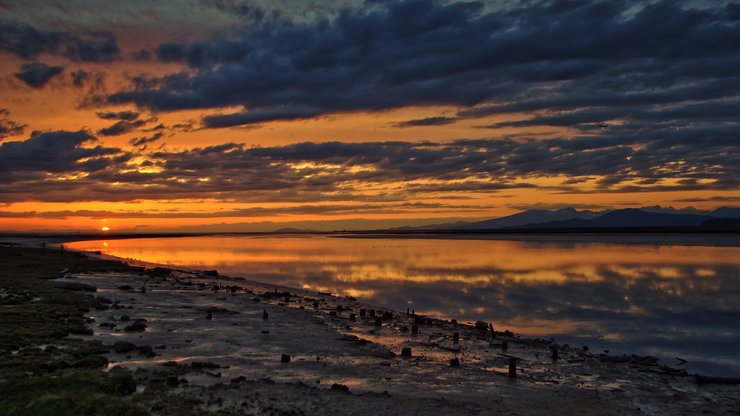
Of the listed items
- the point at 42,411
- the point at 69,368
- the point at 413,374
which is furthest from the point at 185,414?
the point at 413,374

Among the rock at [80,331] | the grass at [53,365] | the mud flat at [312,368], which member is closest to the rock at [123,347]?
the mud flat at [312,368]

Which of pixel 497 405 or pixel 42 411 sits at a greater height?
pixel 42 411

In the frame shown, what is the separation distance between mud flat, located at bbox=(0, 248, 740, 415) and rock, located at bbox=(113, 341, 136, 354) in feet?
0.20

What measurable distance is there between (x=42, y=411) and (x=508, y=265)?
251 feet

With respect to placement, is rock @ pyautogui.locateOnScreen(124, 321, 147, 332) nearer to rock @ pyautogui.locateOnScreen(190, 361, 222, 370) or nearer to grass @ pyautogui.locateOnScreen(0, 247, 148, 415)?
grass @ pyautogui.locateOnScreen(0, 247, 148, 415)

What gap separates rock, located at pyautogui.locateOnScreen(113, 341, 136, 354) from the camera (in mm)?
23500

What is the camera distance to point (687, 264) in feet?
262

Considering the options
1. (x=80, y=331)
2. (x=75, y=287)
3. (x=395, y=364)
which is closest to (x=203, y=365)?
(x=395, y=364)

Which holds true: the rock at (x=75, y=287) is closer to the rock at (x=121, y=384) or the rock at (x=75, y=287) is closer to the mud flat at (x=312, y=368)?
the mud flat at (x=312, y=368)

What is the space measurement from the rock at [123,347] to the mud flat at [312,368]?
0.06 meters

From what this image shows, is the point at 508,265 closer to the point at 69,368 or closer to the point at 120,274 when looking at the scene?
the point at 120,274

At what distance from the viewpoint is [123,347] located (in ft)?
77.7

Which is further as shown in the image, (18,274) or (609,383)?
(18,274)

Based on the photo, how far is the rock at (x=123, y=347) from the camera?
2350cm
